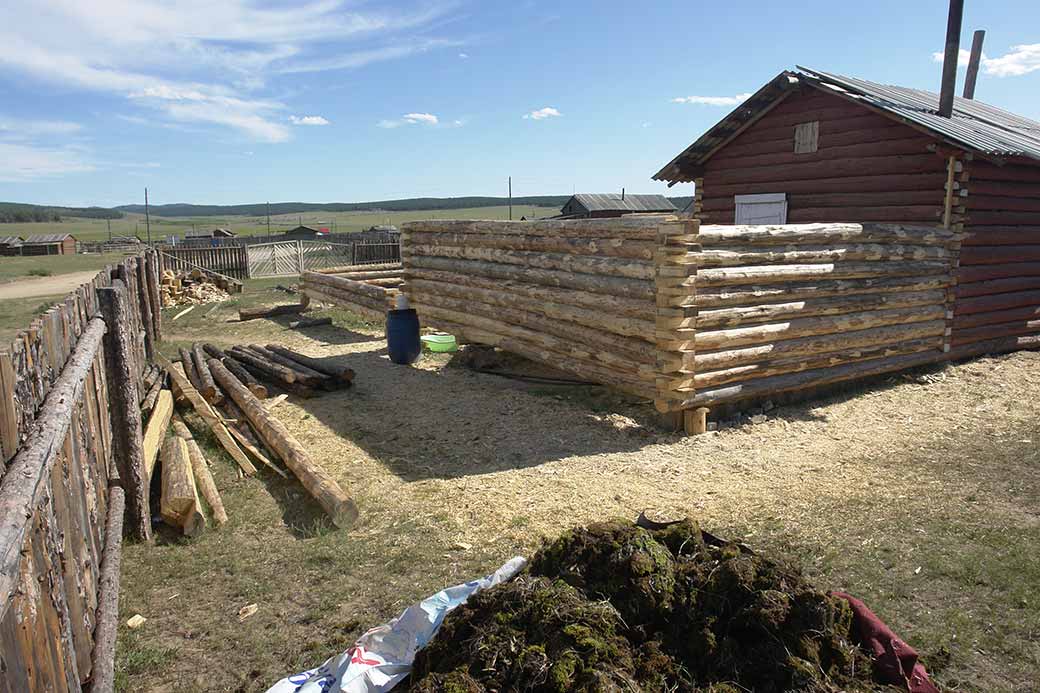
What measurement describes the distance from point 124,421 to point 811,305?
735cm

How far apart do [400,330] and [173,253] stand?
61.6 ft

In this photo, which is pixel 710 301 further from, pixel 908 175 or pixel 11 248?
pixel 11 248

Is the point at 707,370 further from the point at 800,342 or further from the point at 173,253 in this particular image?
the point at 173,253

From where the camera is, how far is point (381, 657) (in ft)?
12.1

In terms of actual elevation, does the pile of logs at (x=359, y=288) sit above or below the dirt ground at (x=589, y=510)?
above

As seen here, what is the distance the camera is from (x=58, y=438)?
3.38m

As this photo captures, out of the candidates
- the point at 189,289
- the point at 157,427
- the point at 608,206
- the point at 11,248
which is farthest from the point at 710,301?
the point at 11,248

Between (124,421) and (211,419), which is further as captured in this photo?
(211,419)

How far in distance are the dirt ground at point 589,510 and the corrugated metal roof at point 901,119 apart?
Result: 328 centimetres

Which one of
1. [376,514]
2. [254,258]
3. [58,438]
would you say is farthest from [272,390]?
[254,258]

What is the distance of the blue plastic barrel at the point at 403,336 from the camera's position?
11.6 meters

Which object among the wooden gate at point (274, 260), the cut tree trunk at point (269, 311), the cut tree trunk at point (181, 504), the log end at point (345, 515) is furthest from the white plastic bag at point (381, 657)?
the wooden gate at point (274, 260)

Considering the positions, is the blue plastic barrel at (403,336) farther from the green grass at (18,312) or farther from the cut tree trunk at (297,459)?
the green grass at (18,312)

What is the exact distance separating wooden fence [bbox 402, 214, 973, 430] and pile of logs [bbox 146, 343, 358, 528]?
2.90 metres
